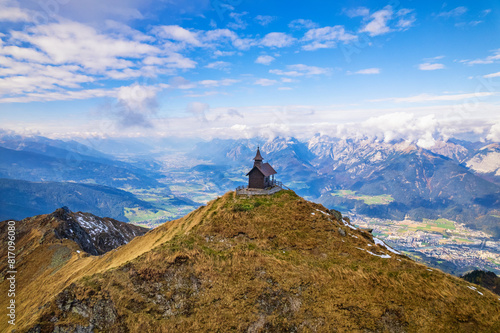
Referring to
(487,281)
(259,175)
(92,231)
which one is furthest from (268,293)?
(92,231)

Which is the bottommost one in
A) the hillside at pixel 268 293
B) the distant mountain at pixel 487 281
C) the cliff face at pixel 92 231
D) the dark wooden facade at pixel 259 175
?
the distant mountain at pixel 487 281

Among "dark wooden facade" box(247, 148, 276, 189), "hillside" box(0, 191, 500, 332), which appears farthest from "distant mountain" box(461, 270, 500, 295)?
"dark wooden facade" box(247, 148, 276, 189)

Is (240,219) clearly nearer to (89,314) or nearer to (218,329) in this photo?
(218,329)

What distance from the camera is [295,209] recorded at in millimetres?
42438

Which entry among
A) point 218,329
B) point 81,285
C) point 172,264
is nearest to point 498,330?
point 218,329

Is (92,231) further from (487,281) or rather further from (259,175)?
(487,281)

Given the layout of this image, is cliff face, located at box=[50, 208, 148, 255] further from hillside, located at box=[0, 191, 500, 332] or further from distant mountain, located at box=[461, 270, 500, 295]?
distant mountain, located at box=[461, 270, 500, 295]

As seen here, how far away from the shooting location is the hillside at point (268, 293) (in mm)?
25000

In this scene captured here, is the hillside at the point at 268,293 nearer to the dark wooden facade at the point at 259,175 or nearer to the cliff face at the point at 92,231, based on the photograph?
the dark wooden facade at the point at 259,175

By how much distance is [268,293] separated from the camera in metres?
28.4

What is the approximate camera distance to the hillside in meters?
25.0

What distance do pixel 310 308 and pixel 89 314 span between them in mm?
24751

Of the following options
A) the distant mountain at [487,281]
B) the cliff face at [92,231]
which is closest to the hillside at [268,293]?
the cliff face at [92,231]

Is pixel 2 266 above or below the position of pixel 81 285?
below
